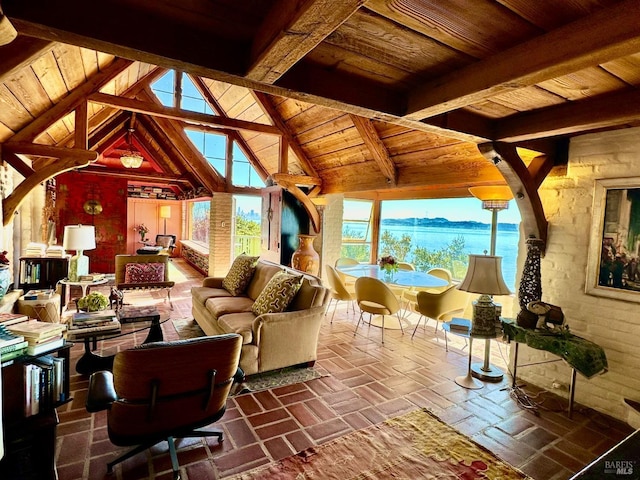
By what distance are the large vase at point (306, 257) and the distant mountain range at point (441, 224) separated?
6.65 feet

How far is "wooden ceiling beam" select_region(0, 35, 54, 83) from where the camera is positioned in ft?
7.80

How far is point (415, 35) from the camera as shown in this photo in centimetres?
158

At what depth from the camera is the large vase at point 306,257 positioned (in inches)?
247

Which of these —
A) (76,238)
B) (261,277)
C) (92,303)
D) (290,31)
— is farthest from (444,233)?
(76,238)

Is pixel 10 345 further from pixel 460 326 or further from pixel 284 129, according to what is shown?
pixel 284 129

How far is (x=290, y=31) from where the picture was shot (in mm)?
1261

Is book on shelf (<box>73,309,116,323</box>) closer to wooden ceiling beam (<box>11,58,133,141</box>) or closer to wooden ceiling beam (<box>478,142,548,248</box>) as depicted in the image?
wooden ceiling beam (<box>11,58,133,141</box>)

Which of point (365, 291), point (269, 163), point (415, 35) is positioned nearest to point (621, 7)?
point (415, 35)

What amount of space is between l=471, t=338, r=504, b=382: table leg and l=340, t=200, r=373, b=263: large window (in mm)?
→ 4112

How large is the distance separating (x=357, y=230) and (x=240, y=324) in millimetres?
4749

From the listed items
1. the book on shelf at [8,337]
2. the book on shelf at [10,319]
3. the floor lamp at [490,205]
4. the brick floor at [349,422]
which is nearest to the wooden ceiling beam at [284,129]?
the floor lamp at [490,205]

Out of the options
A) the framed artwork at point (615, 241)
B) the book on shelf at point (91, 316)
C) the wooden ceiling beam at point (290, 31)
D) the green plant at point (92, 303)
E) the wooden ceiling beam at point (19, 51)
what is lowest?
the book on shelf at point (91, 316)

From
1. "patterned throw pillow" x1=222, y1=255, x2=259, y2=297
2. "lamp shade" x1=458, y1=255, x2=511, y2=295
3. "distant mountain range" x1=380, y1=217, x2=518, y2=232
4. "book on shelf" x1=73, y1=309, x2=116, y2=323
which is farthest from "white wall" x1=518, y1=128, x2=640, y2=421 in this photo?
"book on shelf" x1=73, y1=309, x2=116, y2=323

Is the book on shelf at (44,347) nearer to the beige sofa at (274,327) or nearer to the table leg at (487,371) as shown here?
the beige sofa at (274,327)
